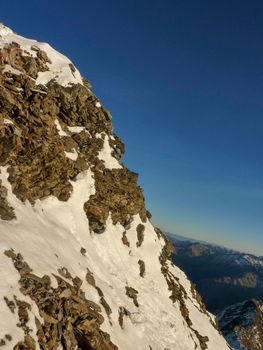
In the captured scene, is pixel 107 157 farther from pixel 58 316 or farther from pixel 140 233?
pixel 58 316

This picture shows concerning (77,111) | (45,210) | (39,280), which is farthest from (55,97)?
(39,280)

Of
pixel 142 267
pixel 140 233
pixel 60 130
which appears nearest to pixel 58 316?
pixel 142 267

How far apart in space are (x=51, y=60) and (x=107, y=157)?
15.5 metres

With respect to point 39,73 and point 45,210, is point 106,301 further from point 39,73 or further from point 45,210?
point 39,73

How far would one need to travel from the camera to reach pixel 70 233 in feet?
120

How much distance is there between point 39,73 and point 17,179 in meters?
21.2

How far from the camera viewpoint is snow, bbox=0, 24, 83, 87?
48.8 m

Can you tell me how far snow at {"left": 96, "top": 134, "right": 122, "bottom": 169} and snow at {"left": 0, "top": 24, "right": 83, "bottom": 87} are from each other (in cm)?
889

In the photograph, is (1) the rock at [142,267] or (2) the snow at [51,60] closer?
(1) the rock at [142,267]

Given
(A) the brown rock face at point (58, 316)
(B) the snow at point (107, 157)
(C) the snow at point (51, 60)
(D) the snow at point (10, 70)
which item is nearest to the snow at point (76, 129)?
(B) the snow at point (107, 157)

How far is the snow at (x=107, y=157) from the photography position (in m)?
51.9

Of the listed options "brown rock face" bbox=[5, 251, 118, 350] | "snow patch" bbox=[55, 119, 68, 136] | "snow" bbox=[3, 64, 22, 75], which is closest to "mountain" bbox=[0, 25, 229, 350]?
"brown rock face" bbox=[5, 251, 118, 350]

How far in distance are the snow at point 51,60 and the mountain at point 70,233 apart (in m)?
0.21

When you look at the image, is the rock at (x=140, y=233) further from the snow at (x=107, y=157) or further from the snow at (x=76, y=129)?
the snow at (x=76, y=129)
